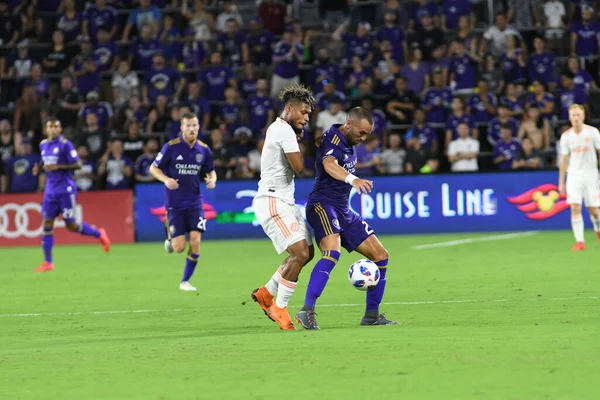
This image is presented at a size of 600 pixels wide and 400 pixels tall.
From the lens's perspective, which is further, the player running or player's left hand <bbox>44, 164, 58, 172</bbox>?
player's left hand <bbox>44, 164, 58, 172</bbox>

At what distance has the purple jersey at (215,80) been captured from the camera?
27.2m

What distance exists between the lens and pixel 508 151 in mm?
23875

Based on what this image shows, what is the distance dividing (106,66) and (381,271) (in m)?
20.1

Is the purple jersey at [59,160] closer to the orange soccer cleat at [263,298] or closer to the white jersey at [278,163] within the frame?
the white jersey at [278,163]

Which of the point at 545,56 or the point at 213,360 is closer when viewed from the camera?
the point at 213,360

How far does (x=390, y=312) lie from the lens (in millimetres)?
10953

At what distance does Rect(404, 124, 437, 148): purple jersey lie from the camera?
24500 millimetres

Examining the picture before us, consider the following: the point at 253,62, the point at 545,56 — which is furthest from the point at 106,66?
the point at 545,56

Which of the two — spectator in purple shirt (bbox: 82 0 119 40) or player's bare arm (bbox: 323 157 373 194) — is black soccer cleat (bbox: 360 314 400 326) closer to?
player's bare arm (bbox: 323 157 373 194)

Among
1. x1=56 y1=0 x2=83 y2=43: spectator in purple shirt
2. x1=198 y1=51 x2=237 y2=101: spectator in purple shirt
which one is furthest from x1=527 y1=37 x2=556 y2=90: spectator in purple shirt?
x1=56 y1=0 x2=83 y2=43: spectator in purple shirt

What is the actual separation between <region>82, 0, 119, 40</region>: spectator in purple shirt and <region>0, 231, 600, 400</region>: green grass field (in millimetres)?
13344

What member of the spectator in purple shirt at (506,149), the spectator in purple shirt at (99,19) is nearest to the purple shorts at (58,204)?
the spectator in purple shirt at (506,149)

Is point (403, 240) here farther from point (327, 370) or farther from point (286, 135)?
point (327, 370)

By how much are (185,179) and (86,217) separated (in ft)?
35.0
